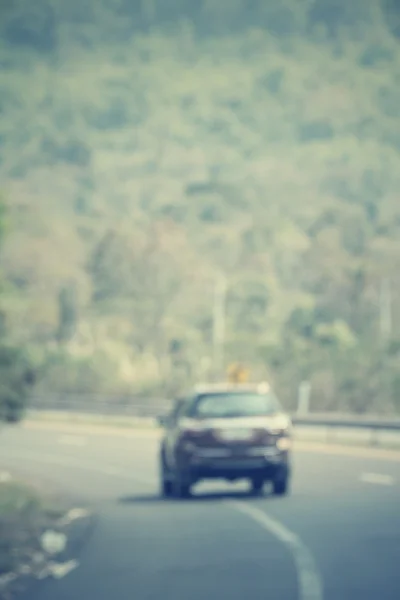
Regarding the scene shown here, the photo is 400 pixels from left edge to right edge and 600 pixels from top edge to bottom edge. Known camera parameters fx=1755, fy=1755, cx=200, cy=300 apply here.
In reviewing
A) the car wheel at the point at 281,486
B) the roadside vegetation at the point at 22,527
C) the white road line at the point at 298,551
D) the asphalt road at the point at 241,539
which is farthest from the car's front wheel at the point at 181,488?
the roadside vegetation at the point at 22,527

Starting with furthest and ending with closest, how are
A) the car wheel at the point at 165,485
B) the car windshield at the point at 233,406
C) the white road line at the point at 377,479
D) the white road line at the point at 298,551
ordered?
1. the white road line at the point at 377,479
2. the car wheel at the point at 165,485
3. the car windshield at the point at 233,406
4. the white road line at the point at 298,551

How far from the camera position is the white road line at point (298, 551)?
531 inches

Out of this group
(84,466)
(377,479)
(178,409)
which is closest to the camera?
(178,409)

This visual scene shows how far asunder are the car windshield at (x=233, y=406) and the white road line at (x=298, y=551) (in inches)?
49.2

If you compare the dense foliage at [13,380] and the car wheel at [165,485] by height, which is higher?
the dense foliage at [13,380]

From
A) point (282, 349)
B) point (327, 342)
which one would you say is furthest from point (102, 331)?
point (282, 349)

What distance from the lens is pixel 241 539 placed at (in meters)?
18.5

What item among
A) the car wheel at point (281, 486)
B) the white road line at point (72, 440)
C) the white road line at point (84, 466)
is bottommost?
the white road line at point (84, 466)

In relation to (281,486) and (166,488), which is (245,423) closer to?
(281,486)

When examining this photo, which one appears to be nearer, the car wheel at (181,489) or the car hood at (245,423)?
the car hood at (245,423)

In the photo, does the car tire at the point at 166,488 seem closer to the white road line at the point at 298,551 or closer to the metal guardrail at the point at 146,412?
the white road line at the point at 298,551

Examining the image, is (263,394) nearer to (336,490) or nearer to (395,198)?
(336,490)

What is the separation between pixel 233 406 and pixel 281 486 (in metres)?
1.32

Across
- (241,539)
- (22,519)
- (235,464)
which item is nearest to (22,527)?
(22,519)
